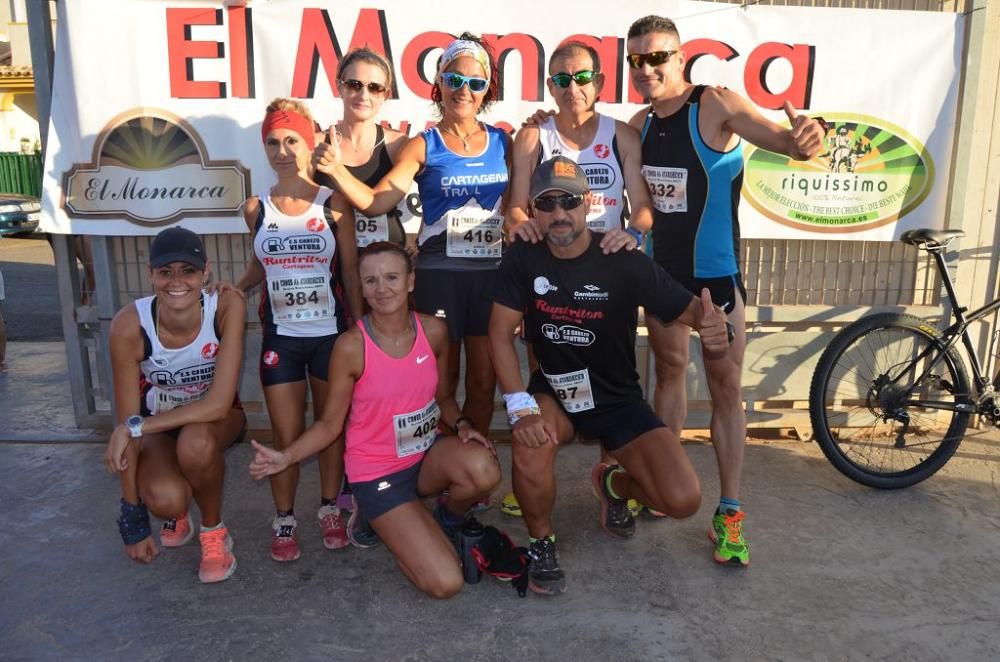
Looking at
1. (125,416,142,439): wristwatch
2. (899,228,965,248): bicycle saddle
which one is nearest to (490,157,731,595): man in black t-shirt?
(125,416,142,439): wristwatch

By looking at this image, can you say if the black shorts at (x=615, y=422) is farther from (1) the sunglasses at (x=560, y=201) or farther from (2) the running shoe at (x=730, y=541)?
(1) the sunglasses at (x=560, y=201)

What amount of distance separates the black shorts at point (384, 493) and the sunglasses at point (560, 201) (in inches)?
49.4

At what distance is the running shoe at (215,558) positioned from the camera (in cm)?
318

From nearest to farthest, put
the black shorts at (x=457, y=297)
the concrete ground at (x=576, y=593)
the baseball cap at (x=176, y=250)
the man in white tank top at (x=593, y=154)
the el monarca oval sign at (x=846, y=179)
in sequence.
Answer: the concrete ground at (x=576, y=593), the baseball cap at (x=176, y=250), the man in white tank top at (x=593, y=154), the black shorts at (x=457, y=297), the el monarca oval sign at (x=846, y=179)

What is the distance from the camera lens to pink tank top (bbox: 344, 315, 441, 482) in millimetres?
3135

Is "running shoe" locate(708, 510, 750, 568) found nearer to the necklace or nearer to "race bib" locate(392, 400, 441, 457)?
"race bib" locate(392, 400, 441, 457)

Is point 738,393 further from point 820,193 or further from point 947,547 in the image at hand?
point 820,193

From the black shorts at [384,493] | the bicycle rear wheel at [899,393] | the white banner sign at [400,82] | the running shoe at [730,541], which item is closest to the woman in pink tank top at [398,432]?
the black shorts at [384,493]

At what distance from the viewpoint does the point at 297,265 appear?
3367 mm

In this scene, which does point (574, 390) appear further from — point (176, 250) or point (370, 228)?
point (176, 250)

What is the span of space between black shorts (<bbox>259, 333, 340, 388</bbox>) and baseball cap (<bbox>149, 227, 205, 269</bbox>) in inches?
18.1

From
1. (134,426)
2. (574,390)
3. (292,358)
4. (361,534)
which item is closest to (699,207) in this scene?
(574,390)

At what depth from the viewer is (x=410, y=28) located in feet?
14.3

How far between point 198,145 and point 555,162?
7.91 feet
